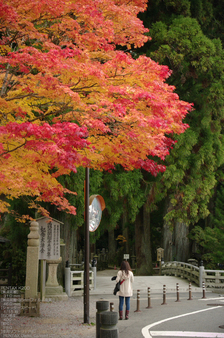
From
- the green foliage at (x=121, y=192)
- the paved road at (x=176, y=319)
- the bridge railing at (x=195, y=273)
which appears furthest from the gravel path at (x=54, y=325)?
the bridge railing at (x=195, y=273)

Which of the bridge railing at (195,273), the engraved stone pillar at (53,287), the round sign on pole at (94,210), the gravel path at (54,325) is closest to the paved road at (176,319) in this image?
the gravel path at (54,325)

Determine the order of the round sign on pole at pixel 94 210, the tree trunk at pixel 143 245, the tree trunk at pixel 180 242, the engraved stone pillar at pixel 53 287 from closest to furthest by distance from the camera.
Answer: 1. the round sign on pole at pixel 94 210
2. the engraved stone pillar at pixel 53 287
3. the tree trunk at pixel 180 242
4. the tree trunk at pixel 143 245

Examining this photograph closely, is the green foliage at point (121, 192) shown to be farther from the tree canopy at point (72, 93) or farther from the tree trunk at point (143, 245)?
the tree canopy at point (72, 93)

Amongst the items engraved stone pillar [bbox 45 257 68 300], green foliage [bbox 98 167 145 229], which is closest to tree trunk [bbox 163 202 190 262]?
green foliage [bbox 98 167 145 229]

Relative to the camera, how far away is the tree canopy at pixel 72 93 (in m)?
7.85

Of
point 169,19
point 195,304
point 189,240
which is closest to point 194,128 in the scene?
point 169,19

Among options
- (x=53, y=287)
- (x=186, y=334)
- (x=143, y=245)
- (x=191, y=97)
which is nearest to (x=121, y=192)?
(x=143, y=245)

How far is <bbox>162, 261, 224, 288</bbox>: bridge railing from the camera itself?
Answer: 20188mm

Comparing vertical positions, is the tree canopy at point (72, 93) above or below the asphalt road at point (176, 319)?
above

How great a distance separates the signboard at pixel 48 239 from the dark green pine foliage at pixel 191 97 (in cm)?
871

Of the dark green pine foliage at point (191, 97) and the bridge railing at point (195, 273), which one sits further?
the dark green pine foliage at point (191, 97)

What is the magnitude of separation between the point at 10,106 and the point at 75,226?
11.5m

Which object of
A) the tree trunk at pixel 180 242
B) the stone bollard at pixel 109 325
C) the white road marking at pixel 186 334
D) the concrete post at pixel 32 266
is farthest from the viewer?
the tree trunk at pixel 180 242

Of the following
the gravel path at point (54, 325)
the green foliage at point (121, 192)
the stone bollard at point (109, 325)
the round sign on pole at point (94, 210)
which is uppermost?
the green foliage at point (121, 192)
